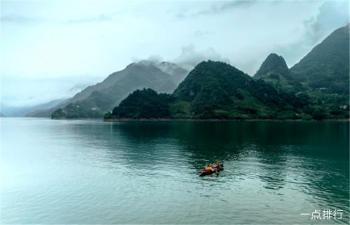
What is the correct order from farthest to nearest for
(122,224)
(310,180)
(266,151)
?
(266,151) → (310,180) → (122,224)

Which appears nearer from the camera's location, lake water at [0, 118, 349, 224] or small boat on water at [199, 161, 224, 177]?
lake water at [0, 118, 349, 224]

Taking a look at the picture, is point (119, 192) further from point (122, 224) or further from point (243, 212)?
point (243, 212)

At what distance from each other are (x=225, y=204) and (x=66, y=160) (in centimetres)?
6360

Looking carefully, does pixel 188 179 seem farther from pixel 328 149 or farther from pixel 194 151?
pixel 328 149

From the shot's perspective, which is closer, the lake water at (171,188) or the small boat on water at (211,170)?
the lake water at (171,188)

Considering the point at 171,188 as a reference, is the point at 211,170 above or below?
above

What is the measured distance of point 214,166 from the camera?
252 feet

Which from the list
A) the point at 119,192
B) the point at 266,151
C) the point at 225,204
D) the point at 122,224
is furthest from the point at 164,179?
the point at 266,151

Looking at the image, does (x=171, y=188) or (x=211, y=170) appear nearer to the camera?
(x=171, y=188)

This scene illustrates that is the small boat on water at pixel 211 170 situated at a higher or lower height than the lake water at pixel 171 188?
higher

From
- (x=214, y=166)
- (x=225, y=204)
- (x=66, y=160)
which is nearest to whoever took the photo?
(x=225, y=204)

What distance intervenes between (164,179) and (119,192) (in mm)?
12854

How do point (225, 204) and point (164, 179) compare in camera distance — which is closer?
point (225, 204)

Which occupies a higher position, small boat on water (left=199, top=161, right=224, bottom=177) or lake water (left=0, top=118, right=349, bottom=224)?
small boat on water (left=199, top=161, right=224, bottom=177)
